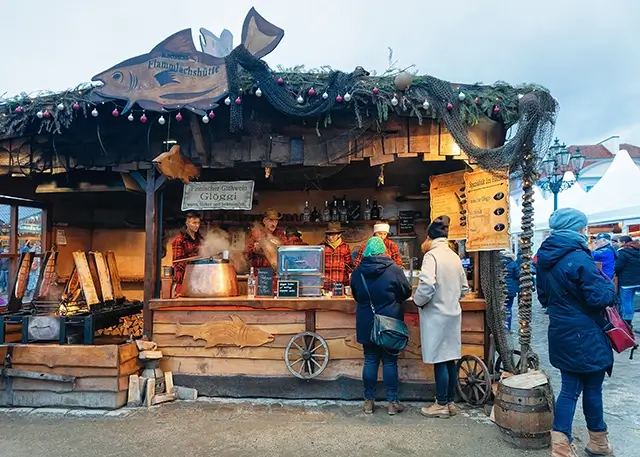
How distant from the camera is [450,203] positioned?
547 centimetres

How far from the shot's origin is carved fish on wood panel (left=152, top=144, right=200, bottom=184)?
4.63 m

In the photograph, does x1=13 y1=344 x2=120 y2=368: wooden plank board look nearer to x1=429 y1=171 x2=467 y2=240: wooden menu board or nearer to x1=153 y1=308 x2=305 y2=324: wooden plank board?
x1=153 y1=308 x2=305 y2=324: wooden plank board

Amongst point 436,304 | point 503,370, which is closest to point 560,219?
point 436,304

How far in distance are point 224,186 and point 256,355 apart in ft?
6.68

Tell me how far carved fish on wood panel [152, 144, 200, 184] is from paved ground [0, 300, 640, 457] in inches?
96.5

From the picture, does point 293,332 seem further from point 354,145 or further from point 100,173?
point 100,173

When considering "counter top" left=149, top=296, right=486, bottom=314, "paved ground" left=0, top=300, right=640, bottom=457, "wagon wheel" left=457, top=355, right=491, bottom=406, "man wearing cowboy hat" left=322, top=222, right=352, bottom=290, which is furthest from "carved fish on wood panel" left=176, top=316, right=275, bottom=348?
"wagon wheel" left=457, top=355, right=491, bottom=406

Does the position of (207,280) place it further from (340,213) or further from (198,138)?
(340,213)

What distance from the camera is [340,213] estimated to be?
766 centimetres

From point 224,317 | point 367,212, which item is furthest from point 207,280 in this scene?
point 367,212

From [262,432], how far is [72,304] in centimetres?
268

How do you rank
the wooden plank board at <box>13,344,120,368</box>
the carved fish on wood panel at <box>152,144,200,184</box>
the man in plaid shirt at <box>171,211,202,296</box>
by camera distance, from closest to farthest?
the wooden plank board at <box>13,344,120,368</box> < the carved fish on wood panel at <box>152,144,200,184</box> < the man in plaid shirt at <box>171,211,202,296</box>

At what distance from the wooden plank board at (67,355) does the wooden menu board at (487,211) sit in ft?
13.0

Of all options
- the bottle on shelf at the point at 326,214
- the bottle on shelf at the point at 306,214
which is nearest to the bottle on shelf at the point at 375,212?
the bottle on shelf at the point at 326,214
